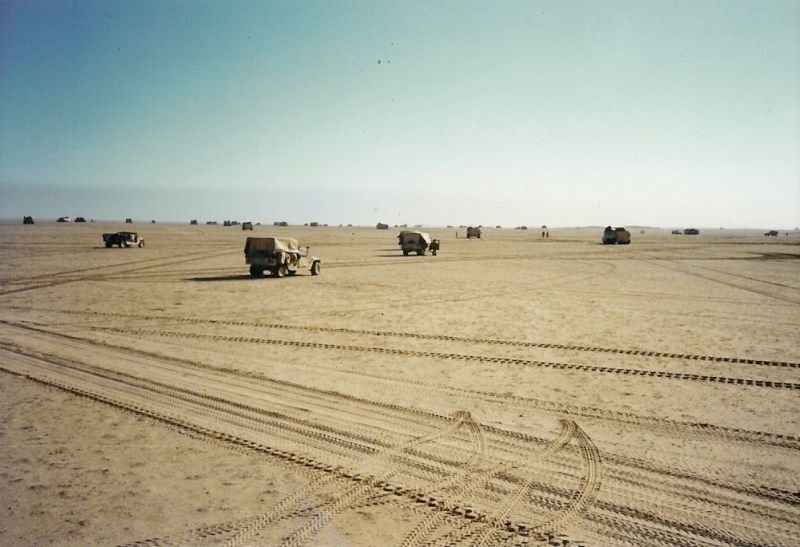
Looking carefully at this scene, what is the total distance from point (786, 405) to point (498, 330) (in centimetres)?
601

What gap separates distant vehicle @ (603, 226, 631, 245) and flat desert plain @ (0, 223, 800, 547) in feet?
150

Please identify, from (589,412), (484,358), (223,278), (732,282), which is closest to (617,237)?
(732,282)

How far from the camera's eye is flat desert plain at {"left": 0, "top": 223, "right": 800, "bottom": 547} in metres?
4.38

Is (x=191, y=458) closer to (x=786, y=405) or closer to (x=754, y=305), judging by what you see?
(x=786, y=405)

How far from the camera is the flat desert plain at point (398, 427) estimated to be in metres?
4.38

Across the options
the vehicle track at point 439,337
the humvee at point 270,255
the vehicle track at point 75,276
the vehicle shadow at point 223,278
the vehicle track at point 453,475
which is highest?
the humvee at point 270,255

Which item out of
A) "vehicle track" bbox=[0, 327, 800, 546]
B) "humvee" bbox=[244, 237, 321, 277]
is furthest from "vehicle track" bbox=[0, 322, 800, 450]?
"humvee" bbox=[244, 237, 321, 277]

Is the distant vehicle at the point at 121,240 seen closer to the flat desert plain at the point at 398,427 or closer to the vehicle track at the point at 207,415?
the flat desert plain at the point at 398,427

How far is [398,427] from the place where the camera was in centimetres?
644

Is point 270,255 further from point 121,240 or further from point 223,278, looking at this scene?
point 121,240

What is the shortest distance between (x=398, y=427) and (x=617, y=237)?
58.1 metres

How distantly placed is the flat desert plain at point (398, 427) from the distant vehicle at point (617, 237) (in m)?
45.8

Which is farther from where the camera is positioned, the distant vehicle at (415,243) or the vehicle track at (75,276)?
the distant vehicle at (415,243)

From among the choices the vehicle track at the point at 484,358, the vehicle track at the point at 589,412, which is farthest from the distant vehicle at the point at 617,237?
the vehicle track at the point at 589,412
